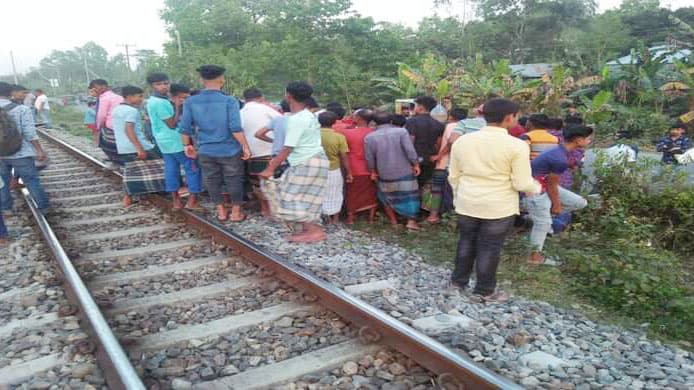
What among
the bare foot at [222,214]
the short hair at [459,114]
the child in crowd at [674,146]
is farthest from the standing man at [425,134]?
the child in crowd at [674,146]

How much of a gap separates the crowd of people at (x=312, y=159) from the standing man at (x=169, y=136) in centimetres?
1

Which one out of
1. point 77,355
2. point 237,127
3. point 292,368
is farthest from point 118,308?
point 237,127

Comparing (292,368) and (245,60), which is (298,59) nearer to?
(245,60)

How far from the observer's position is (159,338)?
130 inches

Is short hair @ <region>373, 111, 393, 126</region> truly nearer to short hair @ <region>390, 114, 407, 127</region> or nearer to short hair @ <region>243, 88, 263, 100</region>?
short hair @ <region>390, 114, 407, 127</region>

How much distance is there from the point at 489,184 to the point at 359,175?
104 inches

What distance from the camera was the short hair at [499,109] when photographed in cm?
368

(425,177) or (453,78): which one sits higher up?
(453,78)

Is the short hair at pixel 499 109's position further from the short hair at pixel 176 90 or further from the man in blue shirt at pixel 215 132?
the short hair at pixel 176 90

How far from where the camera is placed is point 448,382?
268 cm

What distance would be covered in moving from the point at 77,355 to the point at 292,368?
1.35 m

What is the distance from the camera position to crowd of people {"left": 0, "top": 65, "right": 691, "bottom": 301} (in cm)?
470

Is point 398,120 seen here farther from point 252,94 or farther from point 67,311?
point 67,311

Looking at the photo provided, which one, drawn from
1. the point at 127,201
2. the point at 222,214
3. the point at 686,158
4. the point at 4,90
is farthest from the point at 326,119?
the point at 686,158
